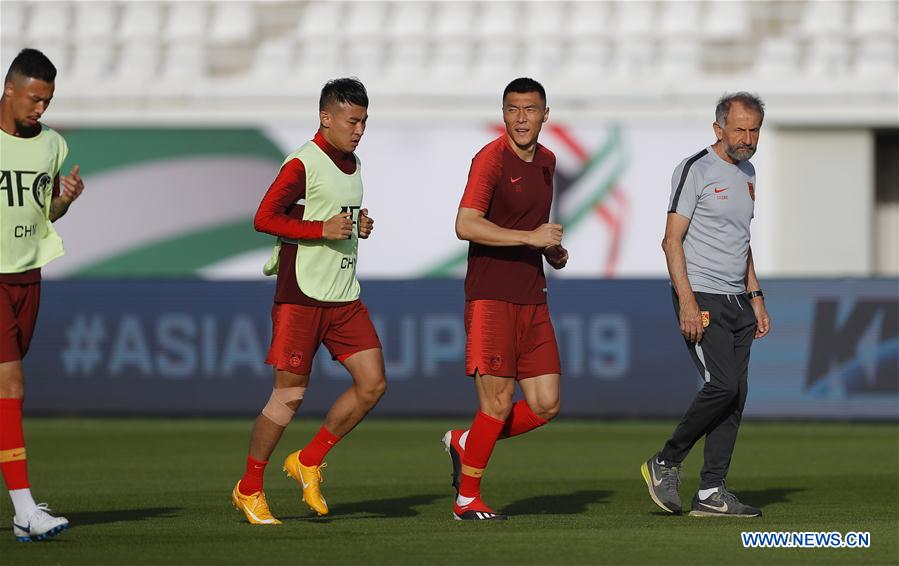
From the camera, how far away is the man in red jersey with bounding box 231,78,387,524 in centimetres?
802

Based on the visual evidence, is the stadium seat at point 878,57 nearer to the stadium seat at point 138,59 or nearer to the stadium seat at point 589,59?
the stadium seat at point 589,59

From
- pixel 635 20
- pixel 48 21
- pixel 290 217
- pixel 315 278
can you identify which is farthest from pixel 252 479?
pixel 48 21

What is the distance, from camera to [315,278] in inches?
320

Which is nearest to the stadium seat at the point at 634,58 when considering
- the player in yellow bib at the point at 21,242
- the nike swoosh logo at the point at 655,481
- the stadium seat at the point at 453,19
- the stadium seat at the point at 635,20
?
the stadium seat at the point at 635,20

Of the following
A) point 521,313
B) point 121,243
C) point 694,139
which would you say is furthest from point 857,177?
point 521,313

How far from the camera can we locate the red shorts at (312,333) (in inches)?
317

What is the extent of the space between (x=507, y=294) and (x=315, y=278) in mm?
972

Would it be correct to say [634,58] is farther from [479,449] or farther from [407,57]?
[479,449]

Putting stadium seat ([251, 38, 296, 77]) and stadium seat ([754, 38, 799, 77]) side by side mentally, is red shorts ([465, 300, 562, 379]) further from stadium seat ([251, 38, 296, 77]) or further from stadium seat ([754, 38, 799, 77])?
stadium seat ([251, 38, 296, 77])

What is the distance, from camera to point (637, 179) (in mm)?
21250

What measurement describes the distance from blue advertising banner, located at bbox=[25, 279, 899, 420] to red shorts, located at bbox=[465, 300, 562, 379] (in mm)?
8476

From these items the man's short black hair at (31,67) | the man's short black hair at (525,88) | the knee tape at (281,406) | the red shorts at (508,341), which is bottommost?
the knee tape at (281,406)

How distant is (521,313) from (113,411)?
10.2 m

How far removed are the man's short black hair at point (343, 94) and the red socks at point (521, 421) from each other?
1.74 meters
